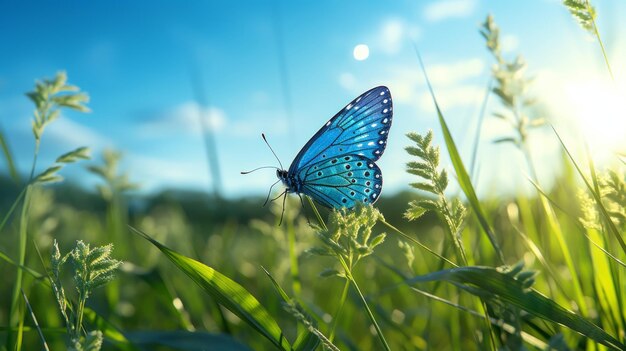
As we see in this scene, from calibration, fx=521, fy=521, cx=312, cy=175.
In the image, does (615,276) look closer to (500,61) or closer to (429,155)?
(429,155)

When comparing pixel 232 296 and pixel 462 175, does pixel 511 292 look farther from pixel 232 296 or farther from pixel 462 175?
pixel 232 296

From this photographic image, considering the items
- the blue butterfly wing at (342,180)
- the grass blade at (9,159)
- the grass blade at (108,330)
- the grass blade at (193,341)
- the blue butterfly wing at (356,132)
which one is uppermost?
the grass blade at (9,159)

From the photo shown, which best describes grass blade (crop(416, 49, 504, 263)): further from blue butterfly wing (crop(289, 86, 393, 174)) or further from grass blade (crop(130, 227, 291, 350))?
grass blade (crop(130, 227, 291, 350))

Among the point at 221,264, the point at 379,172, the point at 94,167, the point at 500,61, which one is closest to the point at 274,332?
the point at 379,172

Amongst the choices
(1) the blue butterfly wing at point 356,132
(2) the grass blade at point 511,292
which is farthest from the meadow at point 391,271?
(1) the blue butterfly wing at point 356,132

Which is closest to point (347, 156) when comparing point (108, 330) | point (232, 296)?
point (232, 296)

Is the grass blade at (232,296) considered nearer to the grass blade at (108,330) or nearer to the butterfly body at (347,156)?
the grass blade at (108,330)

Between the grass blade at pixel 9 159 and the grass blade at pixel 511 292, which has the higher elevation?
the grass blade at pixel 9 159
